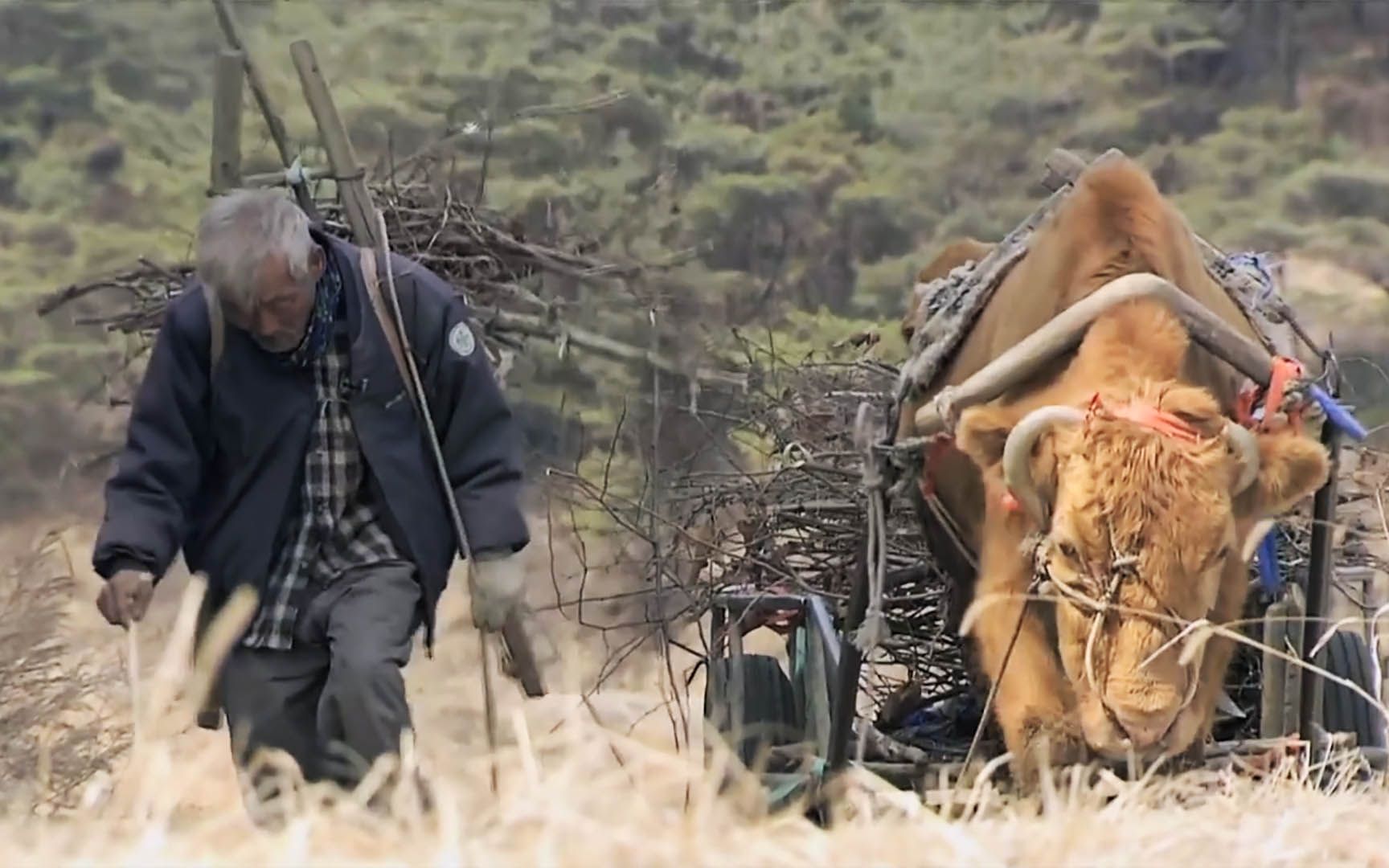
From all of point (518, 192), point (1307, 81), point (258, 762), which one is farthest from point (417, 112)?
point (258, 762)

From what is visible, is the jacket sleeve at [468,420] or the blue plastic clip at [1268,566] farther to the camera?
the blue plastic clip at [1268,566]

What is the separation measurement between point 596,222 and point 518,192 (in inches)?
29.9

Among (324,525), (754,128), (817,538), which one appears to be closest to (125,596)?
(324,525)

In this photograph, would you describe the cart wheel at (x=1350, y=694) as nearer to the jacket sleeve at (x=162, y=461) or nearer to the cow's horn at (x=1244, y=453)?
the cow's horn at (x=1244, y=453)

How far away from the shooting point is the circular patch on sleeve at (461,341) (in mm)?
5332

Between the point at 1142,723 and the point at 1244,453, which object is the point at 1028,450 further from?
the point at 1142,723

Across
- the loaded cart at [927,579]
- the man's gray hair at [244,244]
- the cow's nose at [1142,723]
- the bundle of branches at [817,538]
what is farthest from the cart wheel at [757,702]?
the man's gray hair at [244,244]

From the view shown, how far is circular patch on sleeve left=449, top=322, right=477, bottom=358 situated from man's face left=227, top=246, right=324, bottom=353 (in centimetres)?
39

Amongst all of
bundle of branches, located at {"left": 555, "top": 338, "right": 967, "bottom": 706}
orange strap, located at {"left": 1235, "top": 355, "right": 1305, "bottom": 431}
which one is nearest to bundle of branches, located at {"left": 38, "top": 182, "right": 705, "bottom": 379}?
bundle of branches, located at {"left": 555, "top": 338, "right": 967, "bottom": 706}

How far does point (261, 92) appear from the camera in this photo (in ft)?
25.7

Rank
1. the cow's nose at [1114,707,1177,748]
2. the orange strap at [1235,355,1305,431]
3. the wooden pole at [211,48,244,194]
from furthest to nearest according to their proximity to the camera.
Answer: the wooden pole at [211,48,244,194], the orange strap at [1235,355,1305,431], the cow's nose at [1114,707,1177,748]

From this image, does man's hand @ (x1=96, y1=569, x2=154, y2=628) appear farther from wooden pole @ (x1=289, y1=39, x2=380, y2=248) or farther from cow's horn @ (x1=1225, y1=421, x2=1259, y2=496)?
cow's horn @ (x1=1225, y1=421, x2=1259, y2=496)

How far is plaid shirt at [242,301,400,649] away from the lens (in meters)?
5.28

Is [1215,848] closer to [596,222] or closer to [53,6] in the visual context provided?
[596,222]
